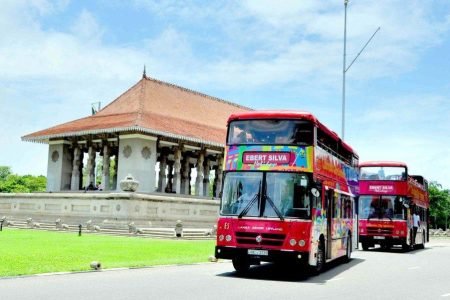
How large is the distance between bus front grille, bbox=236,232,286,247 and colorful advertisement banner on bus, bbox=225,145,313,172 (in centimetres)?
147

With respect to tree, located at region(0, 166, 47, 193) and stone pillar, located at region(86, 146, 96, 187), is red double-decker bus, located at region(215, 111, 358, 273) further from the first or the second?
tree, located at region(0, 166, 47, 193)

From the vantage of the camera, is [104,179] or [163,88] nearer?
[104,179]

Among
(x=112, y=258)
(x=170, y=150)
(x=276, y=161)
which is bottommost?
(x=112, y=258)

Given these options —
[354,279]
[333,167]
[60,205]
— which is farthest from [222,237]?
[60,205]

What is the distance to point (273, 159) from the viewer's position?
42.0ft

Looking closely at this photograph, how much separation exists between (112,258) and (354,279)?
23.7 ft

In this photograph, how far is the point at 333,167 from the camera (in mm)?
15672

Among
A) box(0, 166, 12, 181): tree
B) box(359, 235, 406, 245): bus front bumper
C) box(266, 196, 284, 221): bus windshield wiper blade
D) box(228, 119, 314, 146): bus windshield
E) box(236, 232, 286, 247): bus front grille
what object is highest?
box(0, 166, 12, 181): tree

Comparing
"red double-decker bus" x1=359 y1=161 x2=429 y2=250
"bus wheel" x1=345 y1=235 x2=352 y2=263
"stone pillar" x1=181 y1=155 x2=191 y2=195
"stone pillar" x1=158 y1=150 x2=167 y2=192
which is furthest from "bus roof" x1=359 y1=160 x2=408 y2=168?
"stone pillar" x1=181 y1=155 x2=191 y2=195

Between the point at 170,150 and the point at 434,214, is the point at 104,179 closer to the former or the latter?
the point at 170,150

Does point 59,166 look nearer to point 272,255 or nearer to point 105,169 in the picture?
point 105,169

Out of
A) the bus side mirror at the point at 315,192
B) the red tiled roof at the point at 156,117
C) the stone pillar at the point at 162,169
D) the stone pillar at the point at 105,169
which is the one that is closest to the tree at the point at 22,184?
the stone pillar at the point at 162,169

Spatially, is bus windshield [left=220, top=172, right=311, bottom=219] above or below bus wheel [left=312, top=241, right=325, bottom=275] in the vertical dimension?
above

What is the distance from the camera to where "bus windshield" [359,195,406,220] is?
79.9 feet
